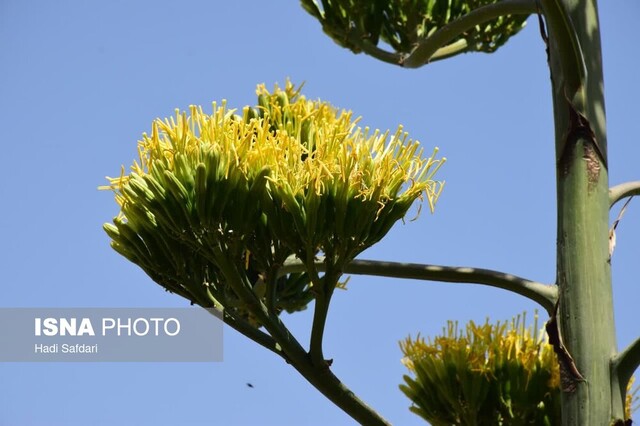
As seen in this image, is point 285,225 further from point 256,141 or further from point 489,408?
point 489,408

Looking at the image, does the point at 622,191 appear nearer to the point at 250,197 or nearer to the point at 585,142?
the point at 585,142

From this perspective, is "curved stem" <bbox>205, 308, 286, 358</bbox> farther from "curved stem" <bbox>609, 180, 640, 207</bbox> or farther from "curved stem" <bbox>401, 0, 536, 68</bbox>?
"curved stem" <bbox>401, 0, 536, 68</bbox>

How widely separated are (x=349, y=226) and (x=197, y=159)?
15.1 inches

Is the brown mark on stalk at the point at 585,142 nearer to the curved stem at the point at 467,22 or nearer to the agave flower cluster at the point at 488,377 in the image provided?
the curved stem at the point at 467,22

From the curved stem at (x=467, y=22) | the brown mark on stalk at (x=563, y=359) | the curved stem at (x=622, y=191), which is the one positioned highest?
the curved stem at (x=467, y=22)

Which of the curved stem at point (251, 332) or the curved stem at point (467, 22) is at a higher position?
the curved stem at point (467, 22)

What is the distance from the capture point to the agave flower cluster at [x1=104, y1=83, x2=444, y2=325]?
7.69 feet

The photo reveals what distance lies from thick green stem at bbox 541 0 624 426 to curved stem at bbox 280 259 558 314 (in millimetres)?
87

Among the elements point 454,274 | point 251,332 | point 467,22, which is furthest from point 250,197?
point 467,22

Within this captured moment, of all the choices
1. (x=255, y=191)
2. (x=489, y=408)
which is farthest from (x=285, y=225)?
(x=489, y=408)

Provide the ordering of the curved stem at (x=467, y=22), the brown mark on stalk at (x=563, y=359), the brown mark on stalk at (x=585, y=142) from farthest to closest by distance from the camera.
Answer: the curved stem at (x=467, y=22), the brown mark on stalk at (x=585, y=142), the brown mark on stalk at (x=563, y=359)

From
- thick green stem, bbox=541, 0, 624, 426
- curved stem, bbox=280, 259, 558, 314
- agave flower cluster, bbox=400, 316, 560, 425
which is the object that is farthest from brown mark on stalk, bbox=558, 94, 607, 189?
agave flower cluster, bbox=400, 316, 560, 425

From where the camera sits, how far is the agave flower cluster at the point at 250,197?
7.69ft

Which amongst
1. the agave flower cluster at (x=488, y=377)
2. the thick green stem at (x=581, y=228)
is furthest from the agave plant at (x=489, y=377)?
the thick green stem at (x=581, y=228)
